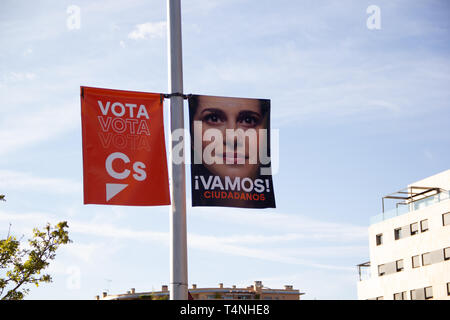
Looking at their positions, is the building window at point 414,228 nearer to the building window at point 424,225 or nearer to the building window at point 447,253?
the building window at point 424,225

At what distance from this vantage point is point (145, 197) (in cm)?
1014

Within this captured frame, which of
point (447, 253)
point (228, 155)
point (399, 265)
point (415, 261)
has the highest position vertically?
point (447, 253)

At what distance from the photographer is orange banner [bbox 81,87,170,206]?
32.6 ft

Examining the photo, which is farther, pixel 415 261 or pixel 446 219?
pixel 415 261

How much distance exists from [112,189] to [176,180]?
0.92 m

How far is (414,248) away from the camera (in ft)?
229

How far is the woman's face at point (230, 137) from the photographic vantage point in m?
10.4

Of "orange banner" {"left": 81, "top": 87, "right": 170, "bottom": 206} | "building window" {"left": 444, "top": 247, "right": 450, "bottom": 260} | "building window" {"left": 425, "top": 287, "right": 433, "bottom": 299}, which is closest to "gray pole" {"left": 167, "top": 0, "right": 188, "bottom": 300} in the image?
"orange banner" {"left": 81, "top": 87, "right": 170, "bottom": 206}

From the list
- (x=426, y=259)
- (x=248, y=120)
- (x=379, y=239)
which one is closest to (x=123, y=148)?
(x=248, y=120)

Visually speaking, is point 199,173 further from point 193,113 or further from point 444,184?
point 444,184

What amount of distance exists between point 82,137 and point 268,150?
2768 mm

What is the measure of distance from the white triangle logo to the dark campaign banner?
42.1 inches

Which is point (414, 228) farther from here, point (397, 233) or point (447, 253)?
point (447, 253)

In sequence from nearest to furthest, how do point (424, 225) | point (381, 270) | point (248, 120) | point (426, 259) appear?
1. point (248, 120)
2. point (426, 259)
3. point (424, 225)
4. point (381, 270)
